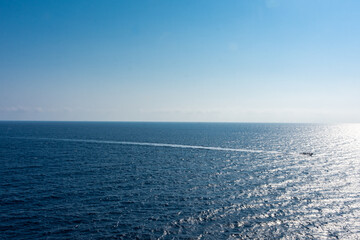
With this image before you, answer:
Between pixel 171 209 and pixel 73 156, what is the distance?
62.2 meters

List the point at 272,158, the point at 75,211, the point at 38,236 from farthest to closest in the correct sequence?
the point at 272,158, the point at 75,211, the point at 38,236

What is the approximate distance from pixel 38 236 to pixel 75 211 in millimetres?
7880

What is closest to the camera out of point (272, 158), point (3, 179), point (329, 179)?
point (3, 179)

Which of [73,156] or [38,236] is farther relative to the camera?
[73,156]

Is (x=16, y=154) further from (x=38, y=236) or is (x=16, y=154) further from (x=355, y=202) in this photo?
(x=355, y=202)

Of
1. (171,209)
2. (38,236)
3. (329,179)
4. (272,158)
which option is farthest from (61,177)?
(272,158)

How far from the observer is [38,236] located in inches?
1257

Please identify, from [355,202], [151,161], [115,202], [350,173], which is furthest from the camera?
[151,161]

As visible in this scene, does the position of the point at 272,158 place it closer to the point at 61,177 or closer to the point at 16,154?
the point at 61,177

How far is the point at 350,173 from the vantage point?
71375 millimetres

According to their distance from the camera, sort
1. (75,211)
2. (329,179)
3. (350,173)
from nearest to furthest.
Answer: (75,211)
(329,179)
(350,173)

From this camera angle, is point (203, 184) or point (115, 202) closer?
point (115, 202)

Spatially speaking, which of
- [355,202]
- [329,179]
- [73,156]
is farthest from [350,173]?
[73,156]

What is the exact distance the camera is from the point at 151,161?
281 ft
